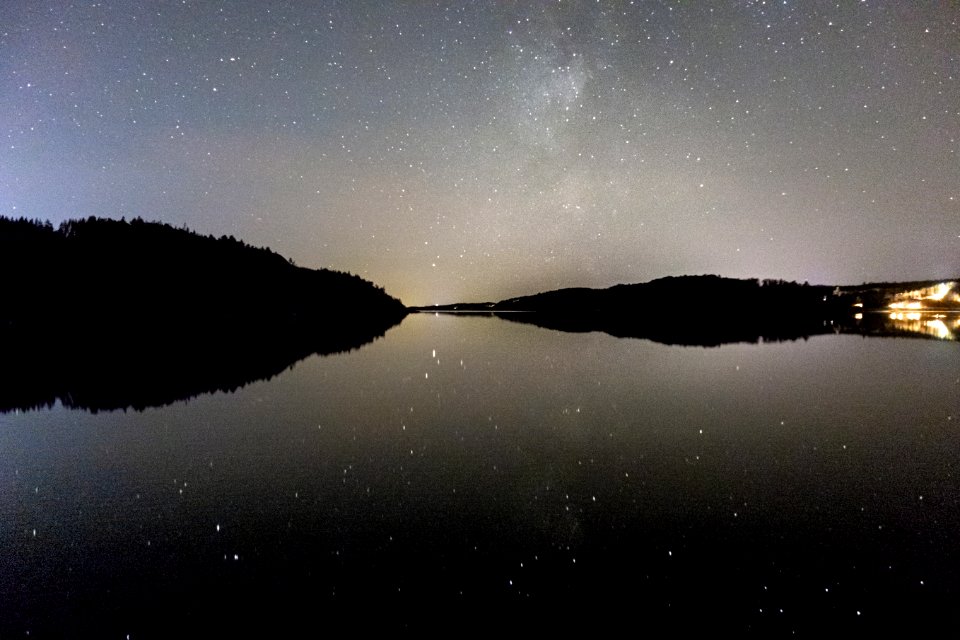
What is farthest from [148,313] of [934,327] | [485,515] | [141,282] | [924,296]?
[924,296]

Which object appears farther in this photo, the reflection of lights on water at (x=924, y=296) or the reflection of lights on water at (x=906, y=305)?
the reflection of lights on water at (x=906, y=305)

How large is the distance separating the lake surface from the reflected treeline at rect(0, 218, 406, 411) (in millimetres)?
6624

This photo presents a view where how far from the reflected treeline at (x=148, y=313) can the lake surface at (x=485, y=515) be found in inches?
261

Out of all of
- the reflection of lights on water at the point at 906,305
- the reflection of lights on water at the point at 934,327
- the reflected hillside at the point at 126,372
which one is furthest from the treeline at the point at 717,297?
the reflected hillside at the point at 126,372

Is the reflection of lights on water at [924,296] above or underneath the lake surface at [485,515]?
above

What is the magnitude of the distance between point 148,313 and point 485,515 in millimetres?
69694

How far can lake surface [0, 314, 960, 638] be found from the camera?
15.8ft

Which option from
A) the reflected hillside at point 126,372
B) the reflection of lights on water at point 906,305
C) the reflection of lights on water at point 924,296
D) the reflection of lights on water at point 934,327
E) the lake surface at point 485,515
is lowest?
the lake surface at point 485,515

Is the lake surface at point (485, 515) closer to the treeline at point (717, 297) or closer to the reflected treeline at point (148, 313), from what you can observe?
the reflected treeline at point (148, 313)

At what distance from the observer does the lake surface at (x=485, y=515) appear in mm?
4828

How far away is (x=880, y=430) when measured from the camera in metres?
11.1

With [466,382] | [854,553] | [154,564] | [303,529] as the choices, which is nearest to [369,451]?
[303,529]

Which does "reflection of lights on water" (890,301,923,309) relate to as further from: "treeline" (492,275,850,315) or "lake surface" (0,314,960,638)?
"lake surface" (0,314,960,638)

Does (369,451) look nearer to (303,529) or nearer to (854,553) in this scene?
(303,529)
